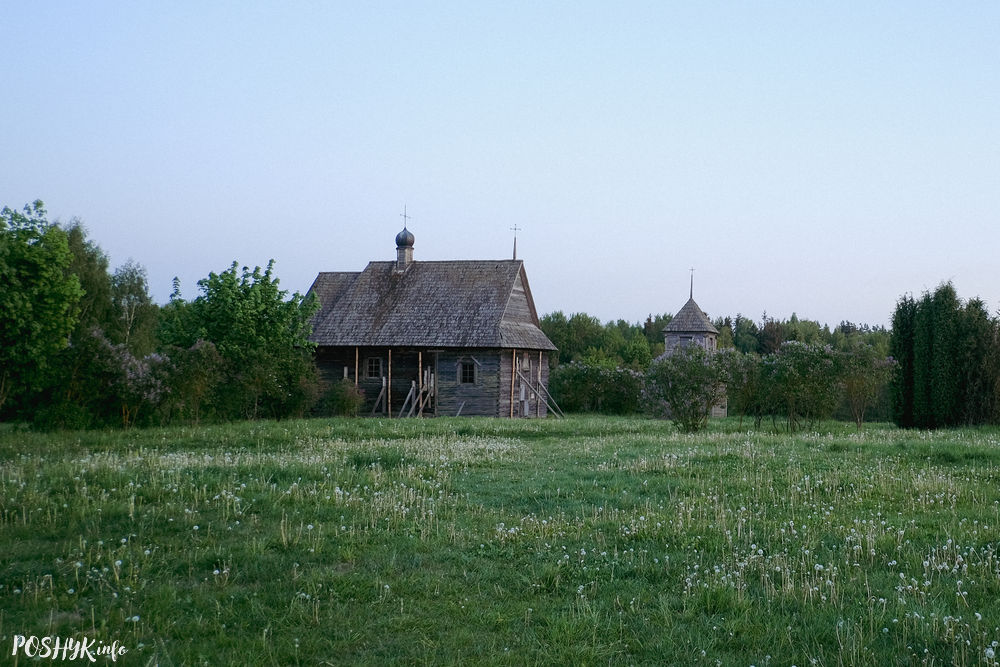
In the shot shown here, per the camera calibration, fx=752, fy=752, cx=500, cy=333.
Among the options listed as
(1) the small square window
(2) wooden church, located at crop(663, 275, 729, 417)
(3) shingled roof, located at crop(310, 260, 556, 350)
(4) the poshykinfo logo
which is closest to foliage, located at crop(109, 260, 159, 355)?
(3) shingled roof, located at crop(310, 260, 556, 350)

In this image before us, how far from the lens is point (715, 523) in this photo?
9391 mm

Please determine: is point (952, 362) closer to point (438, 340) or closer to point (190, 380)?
point (438, 340)

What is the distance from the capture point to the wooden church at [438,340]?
36.5 meters

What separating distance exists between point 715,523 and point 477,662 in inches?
186

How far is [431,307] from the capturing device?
38.0 m

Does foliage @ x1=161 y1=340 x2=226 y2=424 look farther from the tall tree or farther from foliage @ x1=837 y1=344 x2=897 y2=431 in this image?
the tall tree

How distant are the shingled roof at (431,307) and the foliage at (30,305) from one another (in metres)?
13.4

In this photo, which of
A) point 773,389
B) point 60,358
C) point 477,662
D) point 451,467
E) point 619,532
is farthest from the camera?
point 773,389

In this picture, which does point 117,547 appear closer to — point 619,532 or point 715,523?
point 619,532

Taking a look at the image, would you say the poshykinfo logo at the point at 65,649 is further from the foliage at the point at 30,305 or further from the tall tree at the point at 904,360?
the tall tree at the point at 904,360

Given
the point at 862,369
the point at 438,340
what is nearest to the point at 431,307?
the point at 438,340

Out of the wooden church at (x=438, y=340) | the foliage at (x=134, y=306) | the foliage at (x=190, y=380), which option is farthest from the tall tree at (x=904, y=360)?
the foliage at (x=134, y=306)

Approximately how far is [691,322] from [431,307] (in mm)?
18495

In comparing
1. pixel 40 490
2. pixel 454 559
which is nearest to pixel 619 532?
pixel 454 559
